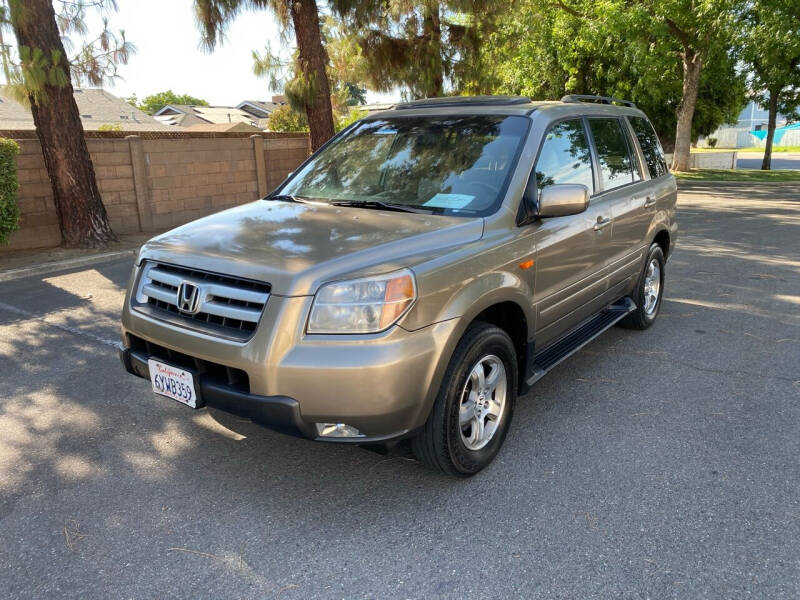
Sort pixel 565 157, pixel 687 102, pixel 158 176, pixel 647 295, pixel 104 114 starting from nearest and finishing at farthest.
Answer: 1. pixel 565 157
2. pixel 647 295
3. pixel 158 176
4. pixel 687 102
5. pixel 104 114

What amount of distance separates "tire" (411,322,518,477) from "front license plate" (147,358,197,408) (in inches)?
43.1

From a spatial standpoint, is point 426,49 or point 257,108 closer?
point 426,49

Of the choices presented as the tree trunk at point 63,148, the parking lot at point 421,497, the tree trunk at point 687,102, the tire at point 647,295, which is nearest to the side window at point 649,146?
the tire at point 647,295

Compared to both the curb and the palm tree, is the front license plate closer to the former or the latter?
the curb

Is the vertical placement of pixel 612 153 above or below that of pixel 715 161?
above

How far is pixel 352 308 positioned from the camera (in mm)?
2854

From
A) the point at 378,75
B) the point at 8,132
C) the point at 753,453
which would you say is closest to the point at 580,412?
the point at 753,453

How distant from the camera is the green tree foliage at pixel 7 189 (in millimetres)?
8711

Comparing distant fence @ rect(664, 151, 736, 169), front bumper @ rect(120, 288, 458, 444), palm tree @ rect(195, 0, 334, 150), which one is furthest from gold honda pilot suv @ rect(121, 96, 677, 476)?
distant fence @ rect(664, 151, 736, 169)

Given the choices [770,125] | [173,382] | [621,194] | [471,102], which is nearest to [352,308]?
[173,382]

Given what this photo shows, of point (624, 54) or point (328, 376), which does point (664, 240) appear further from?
point (624, 54)

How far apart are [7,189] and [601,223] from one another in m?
8.02

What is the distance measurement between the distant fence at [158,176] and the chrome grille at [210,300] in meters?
8.05

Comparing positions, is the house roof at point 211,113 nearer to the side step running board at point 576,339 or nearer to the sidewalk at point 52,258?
the sidewalk at point 52,258
